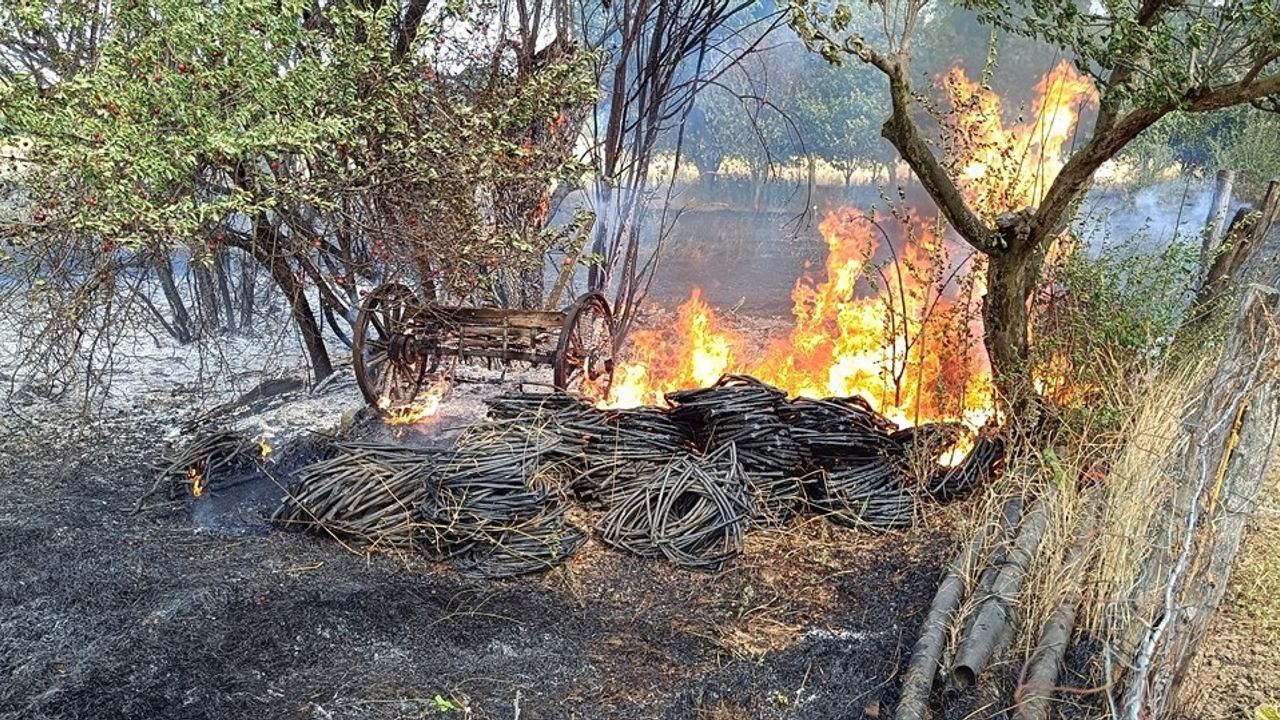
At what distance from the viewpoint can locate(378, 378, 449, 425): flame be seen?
6.59m

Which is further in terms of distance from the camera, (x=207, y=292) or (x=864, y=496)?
(x=207, y=292)

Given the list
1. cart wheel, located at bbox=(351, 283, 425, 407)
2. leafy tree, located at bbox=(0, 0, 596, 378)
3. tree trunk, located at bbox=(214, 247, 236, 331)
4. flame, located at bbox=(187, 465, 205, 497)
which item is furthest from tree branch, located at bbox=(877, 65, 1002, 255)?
tree trunk, located at bbox=(214, 247, 236, 331)

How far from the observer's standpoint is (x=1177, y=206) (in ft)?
44.4

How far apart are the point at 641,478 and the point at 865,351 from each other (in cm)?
261

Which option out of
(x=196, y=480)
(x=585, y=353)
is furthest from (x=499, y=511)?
(x=585, y=353)

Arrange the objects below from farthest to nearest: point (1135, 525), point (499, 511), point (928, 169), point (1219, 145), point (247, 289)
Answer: point (1219, 145) < point (247, 289) < point (928, 169) < point (499, 511) < point (1135, 525)

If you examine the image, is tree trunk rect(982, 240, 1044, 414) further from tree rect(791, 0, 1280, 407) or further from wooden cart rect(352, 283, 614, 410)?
wooden cart rect(352, 283, 614, 410)

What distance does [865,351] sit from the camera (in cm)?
705

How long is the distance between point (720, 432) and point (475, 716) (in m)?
2.69

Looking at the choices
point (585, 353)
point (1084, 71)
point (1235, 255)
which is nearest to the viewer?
point (1084, 71)

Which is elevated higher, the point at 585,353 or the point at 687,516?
the point at 585,353

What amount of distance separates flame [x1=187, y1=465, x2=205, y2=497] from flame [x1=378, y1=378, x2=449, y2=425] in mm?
1410

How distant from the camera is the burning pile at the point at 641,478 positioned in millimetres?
4727

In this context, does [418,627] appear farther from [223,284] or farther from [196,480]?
[223,284]
